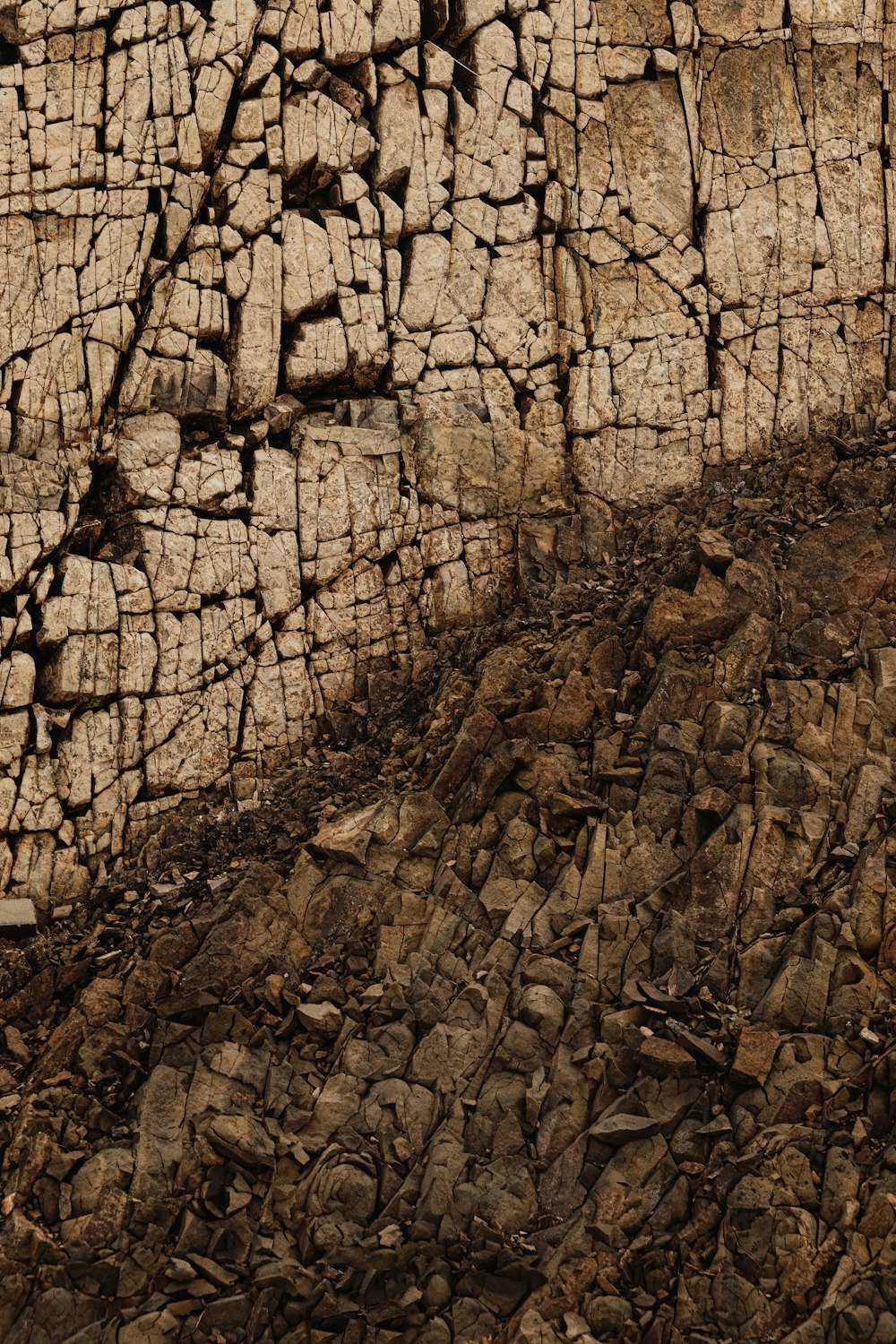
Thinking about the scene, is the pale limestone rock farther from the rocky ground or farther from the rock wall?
the rocky ground

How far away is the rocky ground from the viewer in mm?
14602

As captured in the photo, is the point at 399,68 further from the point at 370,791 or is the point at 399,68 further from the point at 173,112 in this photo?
the point at 370,791

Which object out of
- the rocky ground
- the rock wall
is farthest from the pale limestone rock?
the rocky ground

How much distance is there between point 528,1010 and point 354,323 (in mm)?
7830

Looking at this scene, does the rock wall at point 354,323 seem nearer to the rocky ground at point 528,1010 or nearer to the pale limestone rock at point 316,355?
the pale limestone rock at point 316,355

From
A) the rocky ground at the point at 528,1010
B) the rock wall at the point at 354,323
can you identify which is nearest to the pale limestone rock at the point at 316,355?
the rock wall at the point at 354,323

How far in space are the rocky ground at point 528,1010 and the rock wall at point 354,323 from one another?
1188mm

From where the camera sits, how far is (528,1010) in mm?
16141

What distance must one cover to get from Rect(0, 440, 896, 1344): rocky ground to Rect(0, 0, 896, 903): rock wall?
3.90ft

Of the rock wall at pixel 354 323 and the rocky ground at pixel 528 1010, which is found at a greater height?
the rock wall at pixel 354 323

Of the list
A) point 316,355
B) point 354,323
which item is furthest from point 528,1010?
point 354,323

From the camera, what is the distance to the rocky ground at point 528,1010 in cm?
1460

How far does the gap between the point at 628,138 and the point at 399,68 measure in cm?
268

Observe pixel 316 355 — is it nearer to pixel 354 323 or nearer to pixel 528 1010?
pixel 354 323
